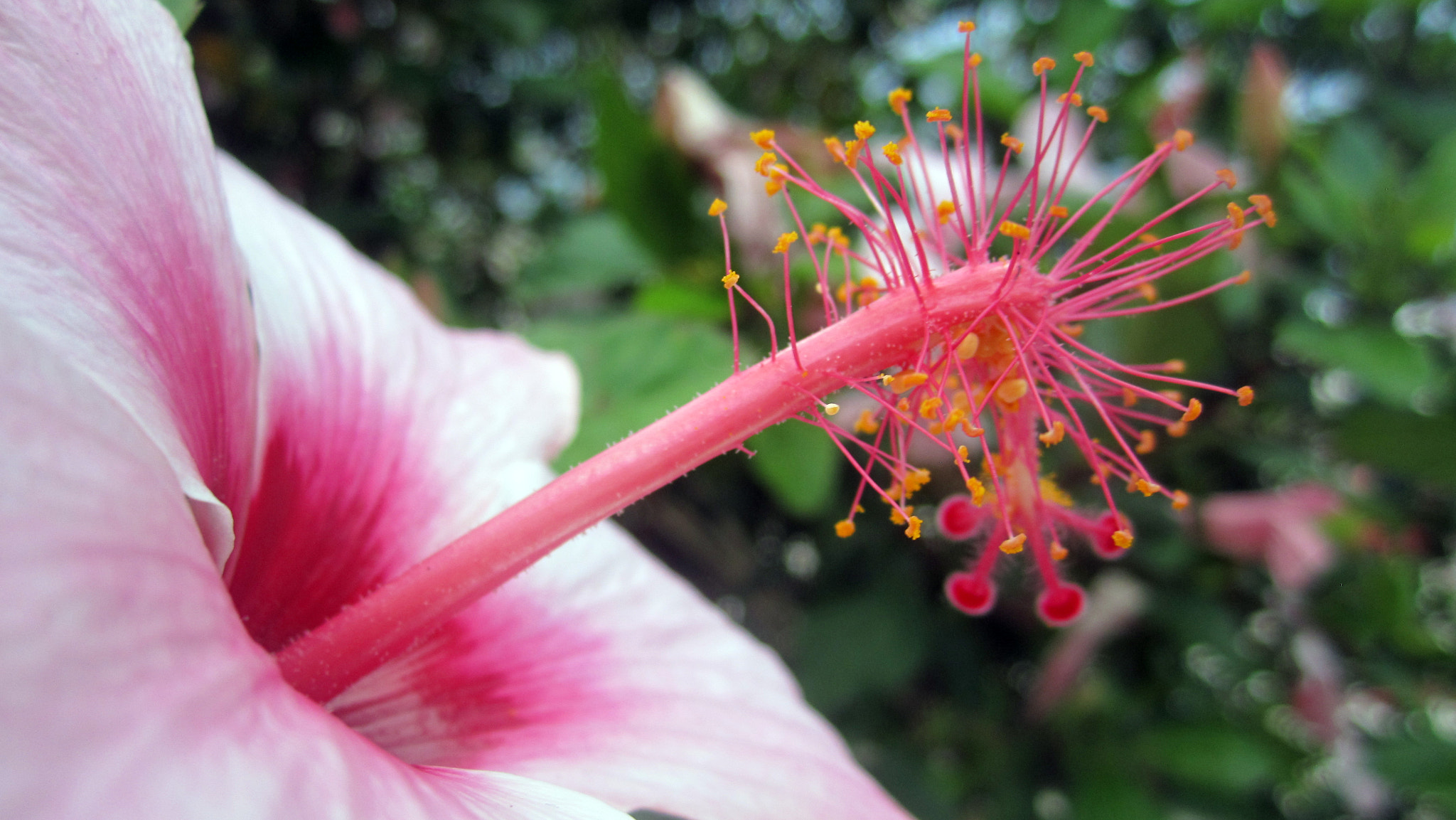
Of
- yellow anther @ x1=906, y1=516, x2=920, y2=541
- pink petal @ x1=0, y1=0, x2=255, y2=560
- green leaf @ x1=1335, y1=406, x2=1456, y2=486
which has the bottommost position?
pink petal @ x1=0, y1=0, x2=255, y2=560

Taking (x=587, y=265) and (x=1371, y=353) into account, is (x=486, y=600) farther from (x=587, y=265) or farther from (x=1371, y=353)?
(x=1371, y=353)

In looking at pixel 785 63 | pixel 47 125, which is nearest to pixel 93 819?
pixel 47 125

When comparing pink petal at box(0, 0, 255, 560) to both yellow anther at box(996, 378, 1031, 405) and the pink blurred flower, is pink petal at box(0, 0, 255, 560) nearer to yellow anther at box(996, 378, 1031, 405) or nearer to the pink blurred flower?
yellow anther at box(996, 378, 1031, 405)

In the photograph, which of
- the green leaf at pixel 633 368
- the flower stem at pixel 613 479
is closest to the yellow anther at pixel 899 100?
the flower stem at pixel 613 479

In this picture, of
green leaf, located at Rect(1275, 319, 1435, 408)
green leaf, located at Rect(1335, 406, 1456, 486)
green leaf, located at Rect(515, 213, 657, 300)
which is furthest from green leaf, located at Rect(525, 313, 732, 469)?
green leaf, located at Rect(1335, 406, 1456, 486)

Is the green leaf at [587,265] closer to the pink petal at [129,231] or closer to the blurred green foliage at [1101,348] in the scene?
the blurred green foliage at [1101,348]

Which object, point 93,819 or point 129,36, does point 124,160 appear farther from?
point 93,819
